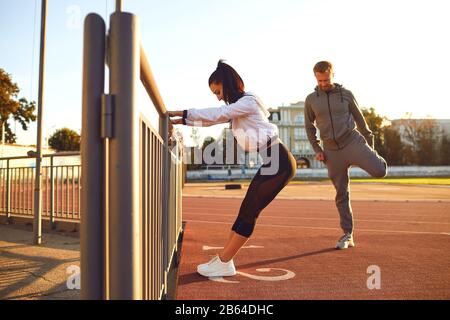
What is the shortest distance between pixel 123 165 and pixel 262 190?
1.74 meters

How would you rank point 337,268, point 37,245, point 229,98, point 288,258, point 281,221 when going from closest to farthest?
point 229,98, point 337,268, point 288,258, point 37,245, point 281,221

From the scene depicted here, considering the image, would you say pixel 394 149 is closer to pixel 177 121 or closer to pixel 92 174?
pixel 177 121

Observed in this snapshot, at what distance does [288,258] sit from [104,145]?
8.95 feet

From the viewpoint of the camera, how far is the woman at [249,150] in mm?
2736

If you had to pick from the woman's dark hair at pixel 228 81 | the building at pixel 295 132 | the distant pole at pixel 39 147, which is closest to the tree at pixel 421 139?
the building at pixel 295 132

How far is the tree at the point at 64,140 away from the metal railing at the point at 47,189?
6705 cm

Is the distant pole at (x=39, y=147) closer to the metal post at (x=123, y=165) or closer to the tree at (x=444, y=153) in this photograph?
the metal post at (x=123, y=165)

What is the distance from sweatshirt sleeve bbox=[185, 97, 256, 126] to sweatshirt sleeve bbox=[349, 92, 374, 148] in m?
1.75

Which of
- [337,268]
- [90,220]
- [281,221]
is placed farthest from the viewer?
[281,221]

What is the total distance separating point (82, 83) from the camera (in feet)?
3.75

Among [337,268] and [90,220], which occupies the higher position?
[90,220]

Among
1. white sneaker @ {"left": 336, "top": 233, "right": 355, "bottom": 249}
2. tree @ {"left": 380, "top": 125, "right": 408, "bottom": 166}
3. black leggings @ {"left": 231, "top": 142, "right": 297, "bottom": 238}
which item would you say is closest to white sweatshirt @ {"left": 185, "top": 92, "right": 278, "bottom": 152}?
black leggings @ {"left": 231, "top": 142, "right": 297, "bottom": 238}

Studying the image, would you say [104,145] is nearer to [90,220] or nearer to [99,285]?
[90,220]
